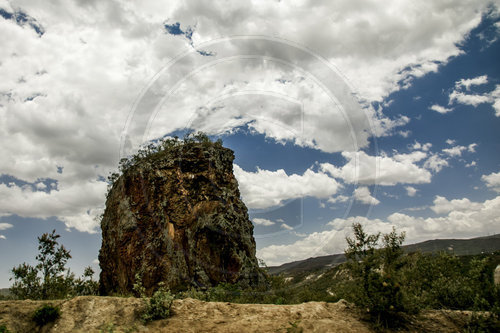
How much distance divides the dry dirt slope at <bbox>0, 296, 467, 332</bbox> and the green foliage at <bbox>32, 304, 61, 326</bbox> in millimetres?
140

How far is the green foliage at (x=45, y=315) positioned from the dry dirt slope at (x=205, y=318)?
0.46 ft

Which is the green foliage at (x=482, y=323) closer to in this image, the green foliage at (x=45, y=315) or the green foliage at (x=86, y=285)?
the green foliage at (x=45, y=315)

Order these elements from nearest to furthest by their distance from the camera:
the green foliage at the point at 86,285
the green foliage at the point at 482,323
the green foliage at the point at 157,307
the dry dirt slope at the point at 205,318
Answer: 1. the green foliage at the point at 482,323
2. the dry dirt slope at the point at 205,318
3. the green foliage at the point at 157,307
4. the green foliage at the point at 86,285

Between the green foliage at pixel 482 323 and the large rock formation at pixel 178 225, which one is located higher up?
the large rock formation at pixel 178 225

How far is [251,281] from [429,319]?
1969 centimetres

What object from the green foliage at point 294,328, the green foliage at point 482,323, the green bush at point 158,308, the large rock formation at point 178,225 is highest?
the large rock formation at point 178,225

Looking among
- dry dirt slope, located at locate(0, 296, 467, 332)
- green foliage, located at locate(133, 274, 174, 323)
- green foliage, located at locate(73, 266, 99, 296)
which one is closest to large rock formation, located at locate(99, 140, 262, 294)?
green foliage, located at locate(73, 266, 99, 296)

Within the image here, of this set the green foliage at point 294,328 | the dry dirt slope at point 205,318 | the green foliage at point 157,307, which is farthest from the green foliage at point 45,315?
the green foliage at point 294,328

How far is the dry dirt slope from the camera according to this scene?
297 inches

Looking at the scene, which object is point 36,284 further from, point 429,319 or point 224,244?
Answer: point 429,319

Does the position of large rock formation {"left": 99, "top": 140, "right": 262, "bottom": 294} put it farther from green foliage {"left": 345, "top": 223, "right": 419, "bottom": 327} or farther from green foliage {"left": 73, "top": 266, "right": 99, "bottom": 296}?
green foliage {"left": 345, "top": 223, "right": 419, "bottom": 327}

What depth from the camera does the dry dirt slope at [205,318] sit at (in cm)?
754

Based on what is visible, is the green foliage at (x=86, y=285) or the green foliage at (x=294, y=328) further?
the green foliage at (x=86, y=285)

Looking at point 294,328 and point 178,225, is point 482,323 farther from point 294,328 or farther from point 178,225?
point 178,225
